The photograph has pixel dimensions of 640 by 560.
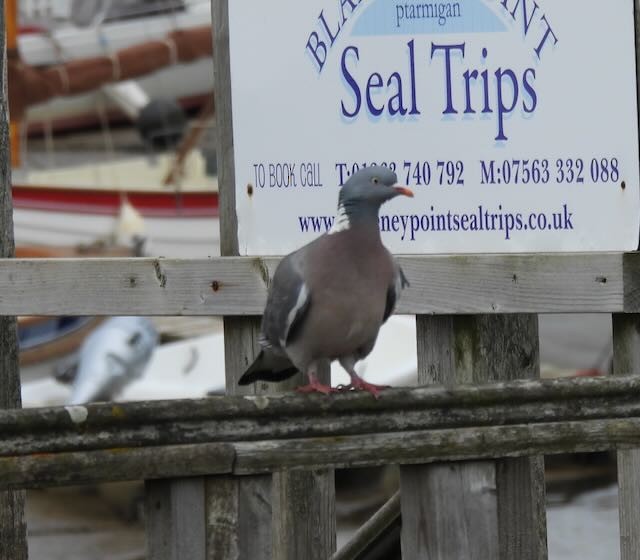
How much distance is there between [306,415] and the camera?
3.14 m

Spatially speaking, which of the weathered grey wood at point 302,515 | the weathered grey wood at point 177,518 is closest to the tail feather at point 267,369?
the weathered grey wood at point 302,515

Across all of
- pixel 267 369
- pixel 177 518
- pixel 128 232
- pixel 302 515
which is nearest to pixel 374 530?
pixel 302 515

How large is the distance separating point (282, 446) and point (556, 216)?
5.00 ft

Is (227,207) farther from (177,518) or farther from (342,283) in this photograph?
(177,518)

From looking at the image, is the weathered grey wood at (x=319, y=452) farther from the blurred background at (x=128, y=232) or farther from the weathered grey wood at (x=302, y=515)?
the blurred background at (x=128, y=232)

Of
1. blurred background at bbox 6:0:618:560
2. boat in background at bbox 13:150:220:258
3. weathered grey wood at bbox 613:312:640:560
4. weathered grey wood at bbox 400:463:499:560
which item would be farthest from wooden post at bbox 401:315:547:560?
boat in background at bbox 13:150:220:258

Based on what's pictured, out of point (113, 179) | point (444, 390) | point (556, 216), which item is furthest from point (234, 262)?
point (113, 179)

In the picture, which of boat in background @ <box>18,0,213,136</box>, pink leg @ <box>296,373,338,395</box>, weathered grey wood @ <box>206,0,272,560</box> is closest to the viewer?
pink leg @ <box>296,373,338,395</box>

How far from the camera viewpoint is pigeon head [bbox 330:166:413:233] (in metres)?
3.76

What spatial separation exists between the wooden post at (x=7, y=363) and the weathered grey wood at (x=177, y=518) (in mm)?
1773

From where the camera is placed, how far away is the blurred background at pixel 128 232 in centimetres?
1201

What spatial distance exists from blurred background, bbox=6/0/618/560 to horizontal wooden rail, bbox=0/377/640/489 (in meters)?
6.95

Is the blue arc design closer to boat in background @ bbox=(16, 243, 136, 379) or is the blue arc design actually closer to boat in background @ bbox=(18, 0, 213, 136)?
boat in background @ bbox=(16, 243, 136, 379)

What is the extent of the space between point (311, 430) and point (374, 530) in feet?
5.38
